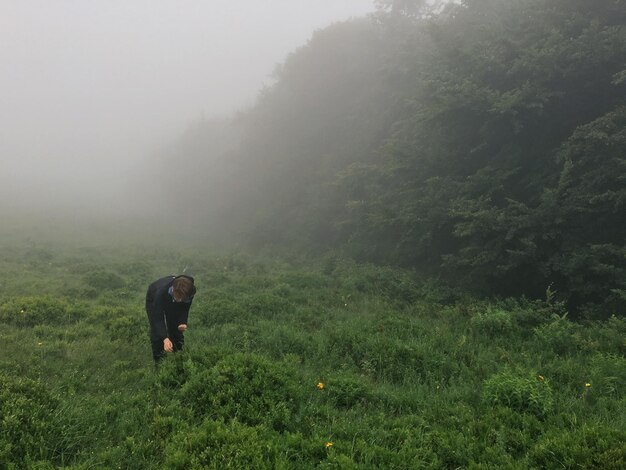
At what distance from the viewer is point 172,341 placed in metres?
6.06

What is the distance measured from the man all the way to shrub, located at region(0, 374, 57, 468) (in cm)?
146

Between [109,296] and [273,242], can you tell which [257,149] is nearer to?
[273,242]

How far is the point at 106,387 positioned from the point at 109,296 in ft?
19.7

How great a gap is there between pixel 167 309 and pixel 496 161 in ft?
33.1

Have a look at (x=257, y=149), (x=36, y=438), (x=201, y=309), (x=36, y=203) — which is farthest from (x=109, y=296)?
(x=36, y=203)

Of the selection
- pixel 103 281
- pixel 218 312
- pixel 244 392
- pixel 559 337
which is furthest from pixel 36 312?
pixel 559 337

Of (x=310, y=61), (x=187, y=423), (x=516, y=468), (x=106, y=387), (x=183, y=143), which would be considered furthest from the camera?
(x=183, y=143)

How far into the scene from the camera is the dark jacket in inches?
225

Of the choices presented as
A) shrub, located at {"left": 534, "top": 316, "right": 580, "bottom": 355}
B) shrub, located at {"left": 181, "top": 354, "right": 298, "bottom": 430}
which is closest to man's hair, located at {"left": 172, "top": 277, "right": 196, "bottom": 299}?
shrub, located at {"left": 181, "top": 354, "right": 298, "bottom": 430}

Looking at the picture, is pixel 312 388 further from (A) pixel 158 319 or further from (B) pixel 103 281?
(B) pixel 103 281

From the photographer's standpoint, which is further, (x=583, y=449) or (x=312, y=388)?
(x=312, y=388)

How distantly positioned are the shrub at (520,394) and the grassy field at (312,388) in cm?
2

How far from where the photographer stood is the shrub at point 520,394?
4.74 meters

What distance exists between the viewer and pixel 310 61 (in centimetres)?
2898
